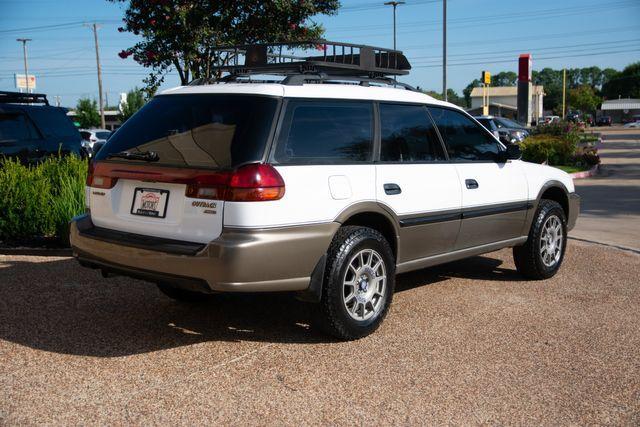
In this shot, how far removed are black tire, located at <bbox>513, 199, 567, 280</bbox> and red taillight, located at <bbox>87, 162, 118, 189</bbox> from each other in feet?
13.3

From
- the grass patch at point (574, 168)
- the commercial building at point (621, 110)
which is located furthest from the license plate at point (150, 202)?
the commercial building at point (621, 110)

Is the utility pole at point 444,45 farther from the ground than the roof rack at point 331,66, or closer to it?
farther from the ground

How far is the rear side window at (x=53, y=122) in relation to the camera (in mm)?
10820

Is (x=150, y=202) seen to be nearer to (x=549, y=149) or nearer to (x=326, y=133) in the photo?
(x=326, y=133)

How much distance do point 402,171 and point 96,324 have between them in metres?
2.63

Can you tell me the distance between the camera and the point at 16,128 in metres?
10.5

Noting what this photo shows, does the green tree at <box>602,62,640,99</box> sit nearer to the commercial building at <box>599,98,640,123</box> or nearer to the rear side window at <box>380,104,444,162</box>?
the commercial building at <box>599,98,640,123</box>

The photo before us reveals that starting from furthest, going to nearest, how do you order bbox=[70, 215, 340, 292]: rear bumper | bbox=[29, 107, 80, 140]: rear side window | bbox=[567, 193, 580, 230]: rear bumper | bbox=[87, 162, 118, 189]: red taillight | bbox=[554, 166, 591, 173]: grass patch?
bbox=[554, 166, 591, 173]: grass patch → bbox=[29, 107, 80, 140]: rear side window → bbox=[567, 193, 580, 230]: rear bumper → bbox=[87, 162, 118, 189]: red taillight → bbox=[70, 215, 340, 292]: rear bumper

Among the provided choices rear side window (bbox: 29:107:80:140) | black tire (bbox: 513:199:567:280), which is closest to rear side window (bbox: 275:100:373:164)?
black tire (bbox: 513:199:567:280)

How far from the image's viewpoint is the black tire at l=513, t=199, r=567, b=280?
6754 mm

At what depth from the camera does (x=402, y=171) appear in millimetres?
5289

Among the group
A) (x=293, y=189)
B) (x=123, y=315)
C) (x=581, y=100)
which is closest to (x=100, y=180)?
(x=123, y=315)

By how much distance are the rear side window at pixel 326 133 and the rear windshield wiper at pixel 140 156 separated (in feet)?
2.88

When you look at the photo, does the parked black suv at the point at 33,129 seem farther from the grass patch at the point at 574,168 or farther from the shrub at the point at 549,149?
the grass patch at the point at 574,168
